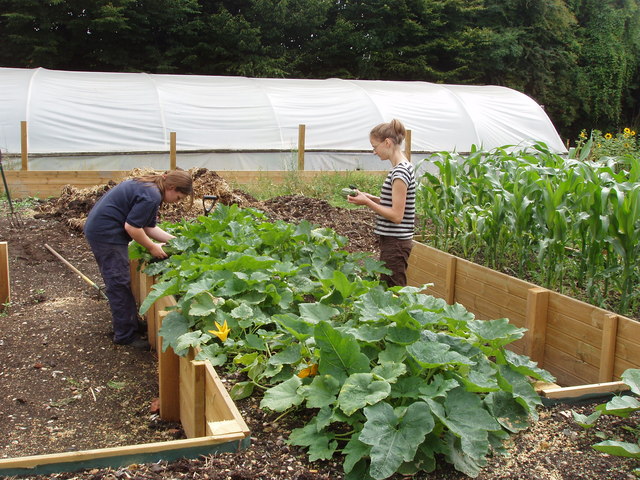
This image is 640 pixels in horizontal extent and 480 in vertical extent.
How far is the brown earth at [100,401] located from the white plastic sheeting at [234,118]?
14.2 ft

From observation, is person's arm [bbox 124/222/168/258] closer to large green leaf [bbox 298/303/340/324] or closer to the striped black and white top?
the striped black and white top

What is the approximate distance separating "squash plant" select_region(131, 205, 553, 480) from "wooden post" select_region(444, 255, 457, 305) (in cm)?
193

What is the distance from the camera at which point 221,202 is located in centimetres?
857

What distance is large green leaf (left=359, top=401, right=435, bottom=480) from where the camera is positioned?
2.00 m

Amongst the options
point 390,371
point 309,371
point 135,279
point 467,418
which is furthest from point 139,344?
point 467,418

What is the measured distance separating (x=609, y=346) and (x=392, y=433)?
213 centimetres

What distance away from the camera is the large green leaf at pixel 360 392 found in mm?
2137

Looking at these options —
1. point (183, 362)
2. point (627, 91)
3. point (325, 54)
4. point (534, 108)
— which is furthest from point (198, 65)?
point (183, 362)

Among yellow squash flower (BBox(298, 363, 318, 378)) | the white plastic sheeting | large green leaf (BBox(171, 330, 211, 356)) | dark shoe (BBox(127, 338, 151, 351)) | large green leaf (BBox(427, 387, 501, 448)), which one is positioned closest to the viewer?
large green leaf (BBox(427, 387, 501, 448))

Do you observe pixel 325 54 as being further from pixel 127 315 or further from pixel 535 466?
pixel 535 466

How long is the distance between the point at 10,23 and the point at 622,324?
22.8 metres

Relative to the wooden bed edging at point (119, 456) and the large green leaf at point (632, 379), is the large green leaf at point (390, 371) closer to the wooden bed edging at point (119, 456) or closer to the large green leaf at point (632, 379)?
the wooden bed edging at point (119, 456)

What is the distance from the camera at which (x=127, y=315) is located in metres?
4.94

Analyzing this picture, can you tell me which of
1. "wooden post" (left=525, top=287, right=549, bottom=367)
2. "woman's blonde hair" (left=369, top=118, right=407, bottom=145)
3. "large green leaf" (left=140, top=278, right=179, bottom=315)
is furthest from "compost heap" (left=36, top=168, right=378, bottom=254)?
"large green leaf" (left=140, top=278, right=179, bottom=315)
